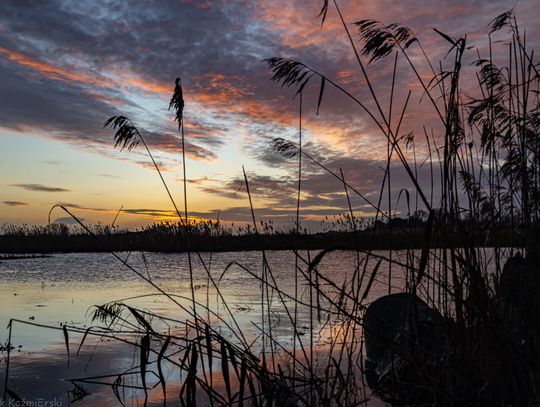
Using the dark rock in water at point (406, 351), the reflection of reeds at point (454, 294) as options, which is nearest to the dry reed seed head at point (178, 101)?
the reflection of reeds at point (454, 294)

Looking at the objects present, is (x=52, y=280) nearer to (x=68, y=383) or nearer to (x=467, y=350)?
(x=68, y=383)

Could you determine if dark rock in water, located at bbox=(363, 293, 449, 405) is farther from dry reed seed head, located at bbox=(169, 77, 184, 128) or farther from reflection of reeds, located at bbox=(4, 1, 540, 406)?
dry reed seed head, located at bbox=(169, 77, 184, 128)

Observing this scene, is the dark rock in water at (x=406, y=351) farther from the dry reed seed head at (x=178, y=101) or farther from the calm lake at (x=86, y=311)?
the dry reed seed head at (x=178, y=101)

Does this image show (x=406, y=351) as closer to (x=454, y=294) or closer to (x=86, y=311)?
(x=454, y=294)

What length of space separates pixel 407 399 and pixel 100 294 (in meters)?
7.75

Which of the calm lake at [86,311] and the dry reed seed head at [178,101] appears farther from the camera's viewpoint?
the calm lake at [86,311]

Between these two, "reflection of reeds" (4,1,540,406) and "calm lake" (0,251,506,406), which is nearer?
"reflection of reeds" (4,1,540,406)

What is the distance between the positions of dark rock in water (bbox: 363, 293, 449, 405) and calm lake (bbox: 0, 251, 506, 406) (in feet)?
0.90

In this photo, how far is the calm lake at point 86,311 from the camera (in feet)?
13.4

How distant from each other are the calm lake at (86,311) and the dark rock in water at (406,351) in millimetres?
275

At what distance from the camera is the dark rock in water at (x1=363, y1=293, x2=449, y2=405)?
98.7 inches

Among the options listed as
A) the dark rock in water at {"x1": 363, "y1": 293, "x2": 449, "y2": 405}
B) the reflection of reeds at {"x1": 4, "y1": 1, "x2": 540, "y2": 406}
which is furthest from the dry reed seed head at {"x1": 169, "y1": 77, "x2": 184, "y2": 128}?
the dark rock in water at {"x1": 363, "y1": 293, "x2": 449, "y2": 405}

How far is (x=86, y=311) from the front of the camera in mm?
7227

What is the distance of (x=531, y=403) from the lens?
216cm
